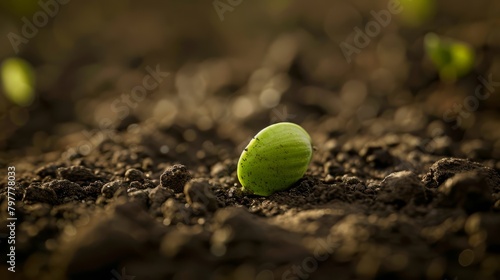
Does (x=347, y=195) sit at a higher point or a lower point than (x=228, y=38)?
lower

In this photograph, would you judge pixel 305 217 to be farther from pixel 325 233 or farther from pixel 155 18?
pixel 155 18

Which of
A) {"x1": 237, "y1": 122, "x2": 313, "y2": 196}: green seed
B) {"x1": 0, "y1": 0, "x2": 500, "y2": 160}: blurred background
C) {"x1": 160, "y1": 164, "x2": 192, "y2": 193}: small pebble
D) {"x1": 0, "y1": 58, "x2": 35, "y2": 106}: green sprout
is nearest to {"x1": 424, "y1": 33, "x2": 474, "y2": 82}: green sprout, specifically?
{"x1": 0, "y1": 0, "x2": 500, "y2": 160}: blurred background

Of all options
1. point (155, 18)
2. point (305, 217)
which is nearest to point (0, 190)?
point (305, 217)

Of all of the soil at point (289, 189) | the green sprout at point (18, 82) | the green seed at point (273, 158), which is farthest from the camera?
the green sprout at point (18, 82)

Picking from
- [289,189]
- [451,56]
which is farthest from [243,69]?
[289,189]

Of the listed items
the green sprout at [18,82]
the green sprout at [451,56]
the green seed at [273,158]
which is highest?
the green sprout at [18,82]

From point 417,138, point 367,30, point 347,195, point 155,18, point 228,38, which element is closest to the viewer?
point 347,195

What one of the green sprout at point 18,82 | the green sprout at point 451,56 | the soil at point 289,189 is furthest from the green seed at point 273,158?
the green sprout at point 18,82

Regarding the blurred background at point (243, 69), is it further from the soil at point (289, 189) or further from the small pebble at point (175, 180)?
the small pebble at point (175, 180)
